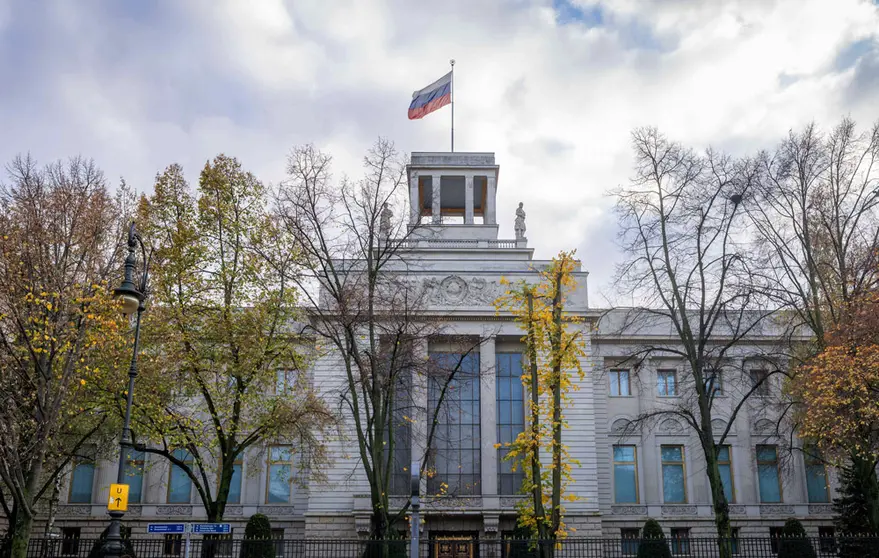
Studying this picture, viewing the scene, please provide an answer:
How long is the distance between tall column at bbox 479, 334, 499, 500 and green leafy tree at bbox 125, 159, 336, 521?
1222 cm

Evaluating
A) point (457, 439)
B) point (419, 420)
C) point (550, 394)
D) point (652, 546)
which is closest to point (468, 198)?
point (457, 439)

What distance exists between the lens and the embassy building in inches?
1505

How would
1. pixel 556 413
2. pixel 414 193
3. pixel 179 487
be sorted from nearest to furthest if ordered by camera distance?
pixel 556 413
pixel 179 487
pixel 414 193

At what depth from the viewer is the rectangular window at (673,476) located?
140 feet

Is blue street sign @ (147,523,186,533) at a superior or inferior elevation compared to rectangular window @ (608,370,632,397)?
inferior

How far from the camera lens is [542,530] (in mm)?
23906

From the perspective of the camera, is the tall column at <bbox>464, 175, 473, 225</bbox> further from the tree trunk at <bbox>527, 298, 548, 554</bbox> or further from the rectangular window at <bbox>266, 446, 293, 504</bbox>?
the tree trunk at <bbox>527, 298, 548, 554</bbox>

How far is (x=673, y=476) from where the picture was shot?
142 feet

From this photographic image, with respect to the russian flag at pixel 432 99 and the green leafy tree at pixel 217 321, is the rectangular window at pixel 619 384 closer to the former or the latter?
the russian flag at pixel 432 99

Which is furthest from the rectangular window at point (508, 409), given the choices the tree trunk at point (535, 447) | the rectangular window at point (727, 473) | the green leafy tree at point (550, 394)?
the tree trunk at point (535, 447)

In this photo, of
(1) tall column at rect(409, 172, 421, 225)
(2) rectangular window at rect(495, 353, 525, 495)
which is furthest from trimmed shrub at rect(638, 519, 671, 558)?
(1) tall column at rect(409, 172, 421, 225)

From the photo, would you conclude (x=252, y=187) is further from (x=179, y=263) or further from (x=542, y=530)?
(x=542, y=530)

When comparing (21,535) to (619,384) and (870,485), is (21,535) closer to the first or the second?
(870,485)

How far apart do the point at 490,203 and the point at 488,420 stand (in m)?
15.7
